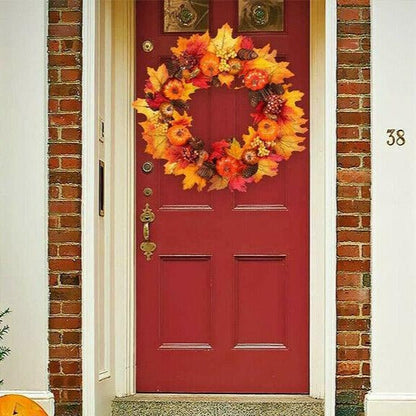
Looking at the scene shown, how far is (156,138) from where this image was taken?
469 cm

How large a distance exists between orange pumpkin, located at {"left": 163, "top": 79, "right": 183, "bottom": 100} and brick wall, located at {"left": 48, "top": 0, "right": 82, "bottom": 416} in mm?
528

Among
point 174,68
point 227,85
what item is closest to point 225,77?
point 227,85

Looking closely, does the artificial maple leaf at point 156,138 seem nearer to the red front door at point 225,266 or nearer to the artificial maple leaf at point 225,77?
the red front door at point 225,266

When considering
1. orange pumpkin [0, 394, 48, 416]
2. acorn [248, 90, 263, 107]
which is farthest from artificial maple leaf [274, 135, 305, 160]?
orange pumpkin [0, 394, 48, 416]

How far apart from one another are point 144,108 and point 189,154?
34cm

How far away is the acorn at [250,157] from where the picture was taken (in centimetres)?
464

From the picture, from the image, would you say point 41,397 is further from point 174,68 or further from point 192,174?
point 174,68

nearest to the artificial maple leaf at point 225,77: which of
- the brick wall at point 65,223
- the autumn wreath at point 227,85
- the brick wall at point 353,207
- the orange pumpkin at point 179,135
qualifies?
the autumn wreath at point 227,85

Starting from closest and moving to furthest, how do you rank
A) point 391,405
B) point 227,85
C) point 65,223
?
point 391,405
point 65,223
point 227,85

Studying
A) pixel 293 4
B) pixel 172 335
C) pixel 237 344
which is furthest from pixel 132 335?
pixel 293 4

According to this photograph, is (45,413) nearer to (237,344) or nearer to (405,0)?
(237,344)

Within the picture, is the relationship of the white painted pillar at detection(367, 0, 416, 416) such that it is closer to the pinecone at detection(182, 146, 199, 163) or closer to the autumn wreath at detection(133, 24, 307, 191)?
the autumn wreath at detection(133, 24, 307, 191)

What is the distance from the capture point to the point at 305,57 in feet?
15.5

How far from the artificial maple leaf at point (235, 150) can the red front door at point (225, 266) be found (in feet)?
0.31
